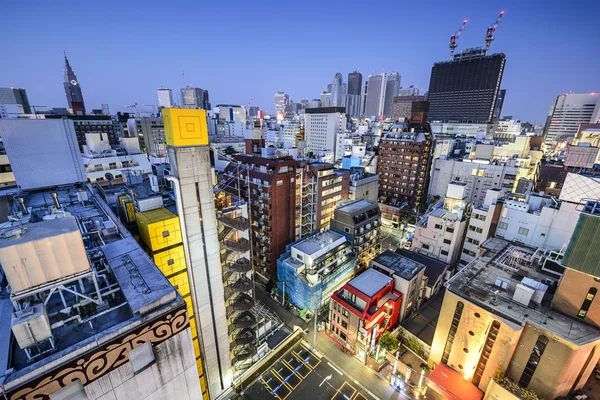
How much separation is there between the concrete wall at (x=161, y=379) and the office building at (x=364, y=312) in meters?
23.5

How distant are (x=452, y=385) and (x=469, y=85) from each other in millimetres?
215356

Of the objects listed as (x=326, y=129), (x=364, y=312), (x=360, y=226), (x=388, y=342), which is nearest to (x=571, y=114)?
(x=326, y=129)

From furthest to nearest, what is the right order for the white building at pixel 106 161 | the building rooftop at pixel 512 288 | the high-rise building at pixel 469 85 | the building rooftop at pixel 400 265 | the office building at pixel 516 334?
the high-rise building at pixel 469 85 → the white building at pixel 106 161 → the building rooftop at pixel 400 265 → the building rooftop at pixel 512 288 → the office building at pixel 516 334

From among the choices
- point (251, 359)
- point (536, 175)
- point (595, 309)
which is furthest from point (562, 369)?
point (536, 175)

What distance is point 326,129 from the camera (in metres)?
145

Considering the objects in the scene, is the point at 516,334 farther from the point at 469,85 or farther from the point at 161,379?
the point at 469,85

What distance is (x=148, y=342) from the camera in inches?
466

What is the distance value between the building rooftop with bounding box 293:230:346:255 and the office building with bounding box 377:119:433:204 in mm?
44082

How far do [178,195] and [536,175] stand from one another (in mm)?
106067

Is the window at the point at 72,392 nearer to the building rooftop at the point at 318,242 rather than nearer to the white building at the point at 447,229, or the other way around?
the building rooftop at the point at 318,242

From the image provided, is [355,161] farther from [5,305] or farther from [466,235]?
[5,305]

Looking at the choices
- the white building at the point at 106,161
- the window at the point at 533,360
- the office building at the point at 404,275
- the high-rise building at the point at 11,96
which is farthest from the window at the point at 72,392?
the high-rise building at the point at 11,96

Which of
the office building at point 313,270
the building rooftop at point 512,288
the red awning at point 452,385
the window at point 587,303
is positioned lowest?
the red awning at point 452,385

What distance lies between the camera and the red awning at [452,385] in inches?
1064
